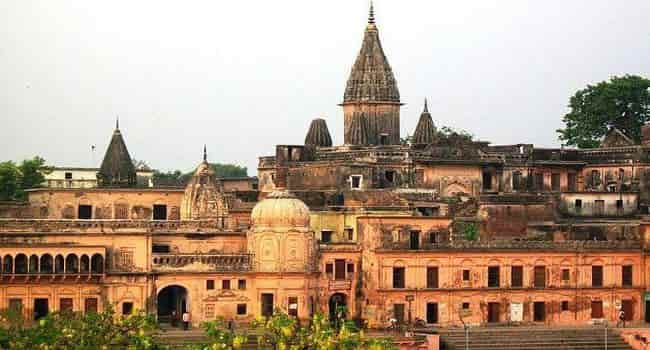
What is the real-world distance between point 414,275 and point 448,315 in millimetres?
2047

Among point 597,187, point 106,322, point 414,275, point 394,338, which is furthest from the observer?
point 597,187

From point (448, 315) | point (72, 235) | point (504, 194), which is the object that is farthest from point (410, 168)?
point (72, 235)

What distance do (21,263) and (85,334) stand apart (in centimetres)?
1440

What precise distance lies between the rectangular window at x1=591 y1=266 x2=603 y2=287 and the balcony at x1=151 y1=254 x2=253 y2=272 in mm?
13534

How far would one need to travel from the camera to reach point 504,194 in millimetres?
86438

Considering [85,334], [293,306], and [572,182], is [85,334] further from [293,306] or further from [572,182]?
[572,182]

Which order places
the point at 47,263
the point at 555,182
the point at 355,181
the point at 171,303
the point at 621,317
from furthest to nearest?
the point at 555,182
the point at 355,181
the point at 621,317
the point at 171,303
the point at 47,263

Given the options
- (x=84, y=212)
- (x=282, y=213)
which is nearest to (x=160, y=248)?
(x=282, y=213)

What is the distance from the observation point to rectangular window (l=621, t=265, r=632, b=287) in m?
82.7

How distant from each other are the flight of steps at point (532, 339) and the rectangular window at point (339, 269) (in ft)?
15.4

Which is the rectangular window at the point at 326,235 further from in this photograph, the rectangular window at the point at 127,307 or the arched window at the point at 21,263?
the arched window at the point at 21,263

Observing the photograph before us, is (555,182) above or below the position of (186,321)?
above

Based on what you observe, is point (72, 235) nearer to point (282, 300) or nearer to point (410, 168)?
point (282, 300)

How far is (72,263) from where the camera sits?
251 ft
